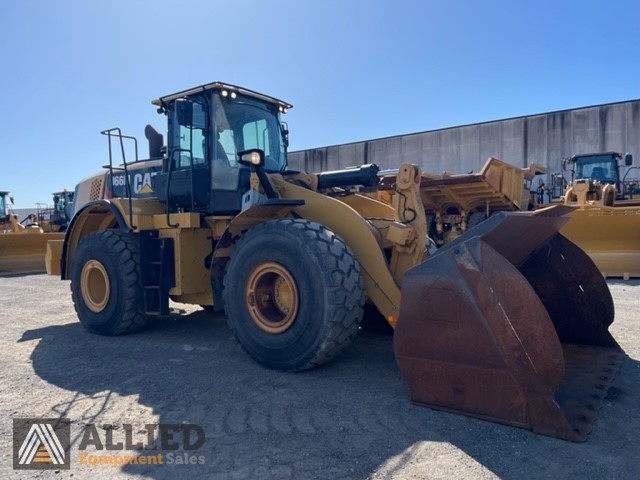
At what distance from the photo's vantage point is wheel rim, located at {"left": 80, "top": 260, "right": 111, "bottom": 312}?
6.09 metres

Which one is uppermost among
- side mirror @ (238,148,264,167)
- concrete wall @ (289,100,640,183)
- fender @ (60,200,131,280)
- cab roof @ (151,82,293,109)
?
concrete wall @ (289,100,640,183)

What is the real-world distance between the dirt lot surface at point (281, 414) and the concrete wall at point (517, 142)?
22.9 meters

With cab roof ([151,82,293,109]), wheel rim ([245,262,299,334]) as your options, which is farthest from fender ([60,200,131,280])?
wheel rim ([245,262,299,334])

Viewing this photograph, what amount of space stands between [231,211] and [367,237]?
183cm

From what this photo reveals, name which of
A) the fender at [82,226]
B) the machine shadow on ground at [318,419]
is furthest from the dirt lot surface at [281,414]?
the fender at [82,226]

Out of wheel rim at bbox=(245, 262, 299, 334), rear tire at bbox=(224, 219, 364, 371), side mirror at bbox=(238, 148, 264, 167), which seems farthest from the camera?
side mirror at bbox=(238, 148, 264, 167)

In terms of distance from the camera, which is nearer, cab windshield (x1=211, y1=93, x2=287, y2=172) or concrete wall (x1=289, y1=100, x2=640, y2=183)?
cab windshield (x1=211, y1=93, x2=287, y2=172)

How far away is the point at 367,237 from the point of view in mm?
4270

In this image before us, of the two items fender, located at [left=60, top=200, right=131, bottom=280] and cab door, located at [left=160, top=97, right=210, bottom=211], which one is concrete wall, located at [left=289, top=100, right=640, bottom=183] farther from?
cab door, located at [left=160, top=97, right=210, bottom=211]

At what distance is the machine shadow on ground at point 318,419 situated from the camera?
2.68 meters

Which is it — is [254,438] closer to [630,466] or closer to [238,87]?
[630,466]

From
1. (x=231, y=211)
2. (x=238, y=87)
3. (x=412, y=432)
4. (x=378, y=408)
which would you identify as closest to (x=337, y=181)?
(x=231, y=211)

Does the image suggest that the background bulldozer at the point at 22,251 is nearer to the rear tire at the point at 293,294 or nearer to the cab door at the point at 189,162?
the cab door at the point at 189,162

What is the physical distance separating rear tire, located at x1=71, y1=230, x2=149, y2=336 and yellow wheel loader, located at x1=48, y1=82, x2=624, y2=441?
0.7 inches
